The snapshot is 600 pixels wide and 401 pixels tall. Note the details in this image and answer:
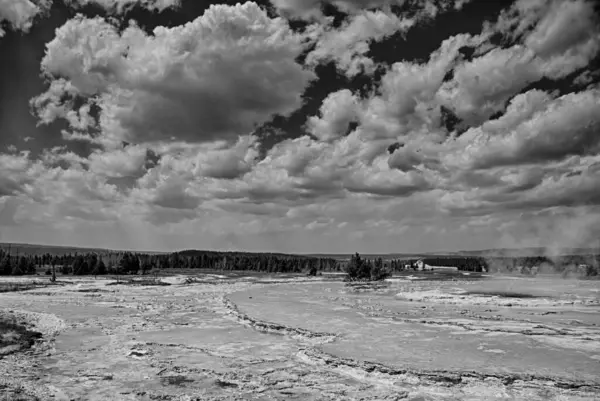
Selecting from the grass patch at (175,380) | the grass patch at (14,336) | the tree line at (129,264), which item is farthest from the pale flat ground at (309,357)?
the tree line at (129,264)

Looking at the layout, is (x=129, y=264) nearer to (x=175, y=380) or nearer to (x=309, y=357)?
(x=309, y=357)

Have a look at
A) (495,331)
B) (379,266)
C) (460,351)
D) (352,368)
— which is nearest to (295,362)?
(352,368)

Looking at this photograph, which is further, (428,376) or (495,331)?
(495,331)

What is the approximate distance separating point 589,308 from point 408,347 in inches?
1016

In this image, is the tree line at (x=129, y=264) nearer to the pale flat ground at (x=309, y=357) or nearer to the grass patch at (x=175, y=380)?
the pale flat ground at (x=309, y=357)

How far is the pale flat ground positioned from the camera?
13.6 meters

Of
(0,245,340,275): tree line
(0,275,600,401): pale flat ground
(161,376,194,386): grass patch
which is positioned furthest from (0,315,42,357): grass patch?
(0,245,340,275): tree line

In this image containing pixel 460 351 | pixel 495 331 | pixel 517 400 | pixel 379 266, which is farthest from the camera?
pixel 379 266

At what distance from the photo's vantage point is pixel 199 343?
2109 cm

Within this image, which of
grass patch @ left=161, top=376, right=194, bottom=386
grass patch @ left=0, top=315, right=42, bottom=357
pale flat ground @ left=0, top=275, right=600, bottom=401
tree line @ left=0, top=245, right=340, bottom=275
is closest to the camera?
pale flat ground @ left=0, top=275, right=600, bottom=401

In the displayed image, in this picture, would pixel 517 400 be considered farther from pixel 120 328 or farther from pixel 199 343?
pixel 120 328

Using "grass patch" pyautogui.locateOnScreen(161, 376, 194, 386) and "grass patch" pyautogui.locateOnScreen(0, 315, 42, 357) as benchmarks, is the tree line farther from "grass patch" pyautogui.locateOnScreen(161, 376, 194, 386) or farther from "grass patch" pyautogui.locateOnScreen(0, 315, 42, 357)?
"grass patch" pyautogui.locateOnScreen(161, 376, 194, 386)

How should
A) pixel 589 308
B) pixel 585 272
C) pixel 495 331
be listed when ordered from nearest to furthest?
pixel 495 331 → pixel 589 308 → pixel 585 272

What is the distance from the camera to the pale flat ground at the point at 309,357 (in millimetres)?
13602
